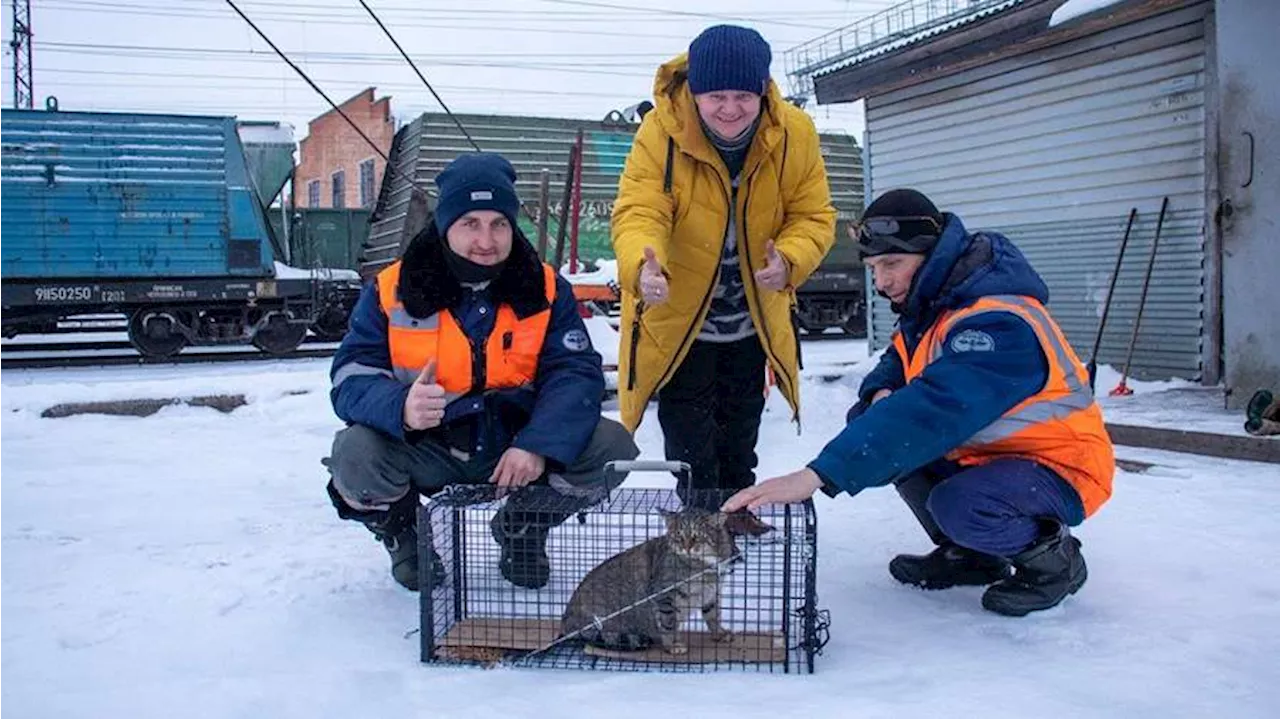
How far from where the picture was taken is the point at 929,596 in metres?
2.74

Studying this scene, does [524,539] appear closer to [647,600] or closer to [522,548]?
[522,548]

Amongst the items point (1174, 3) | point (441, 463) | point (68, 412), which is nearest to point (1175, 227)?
point (1174, 3)

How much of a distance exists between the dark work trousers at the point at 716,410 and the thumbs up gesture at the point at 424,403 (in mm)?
924

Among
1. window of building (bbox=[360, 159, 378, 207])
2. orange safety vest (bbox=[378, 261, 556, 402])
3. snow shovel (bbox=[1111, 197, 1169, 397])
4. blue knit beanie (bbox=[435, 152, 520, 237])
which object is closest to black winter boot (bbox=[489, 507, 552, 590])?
orange safety vest (bbox=[378, 261, 556, 402])

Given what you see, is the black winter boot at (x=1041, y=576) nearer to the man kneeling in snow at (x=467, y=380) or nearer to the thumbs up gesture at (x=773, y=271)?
the thumbs up gesture at (x=773, y=271)

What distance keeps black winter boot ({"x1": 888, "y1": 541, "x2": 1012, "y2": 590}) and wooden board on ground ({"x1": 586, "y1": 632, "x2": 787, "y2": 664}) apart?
2.23 feet

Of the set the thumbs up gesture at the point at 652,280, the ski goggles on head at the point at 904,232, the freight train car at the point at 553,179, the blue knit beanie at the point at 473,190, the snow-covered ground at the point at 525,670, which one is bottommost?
the snow-covered ground at the point at 525,670

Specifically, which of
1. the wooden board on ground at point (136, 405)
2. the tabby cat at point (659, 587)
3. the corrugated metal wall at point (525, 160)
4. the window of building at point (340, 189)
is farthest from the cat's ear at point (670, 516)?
the window of building at point (340, 189)

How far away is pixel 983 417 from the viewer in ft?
7.46

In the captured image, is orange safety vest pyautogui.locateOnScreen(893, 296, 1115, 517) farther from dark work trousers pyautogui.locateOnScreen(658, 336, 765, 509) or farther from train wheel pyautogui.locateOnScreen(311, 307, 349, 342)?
train wheel pyautogui.locateOnScreen(311, 307, 349, 342)

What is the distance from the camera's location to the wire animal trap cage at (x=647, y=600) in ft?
7.13

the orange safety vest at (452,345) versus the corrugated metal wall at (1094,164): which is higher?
the corrugated metal wall at (1094,164)

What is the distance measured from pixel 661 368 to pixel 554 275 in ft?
1.45

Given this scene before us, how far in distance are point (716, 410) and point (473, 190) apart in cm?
113
